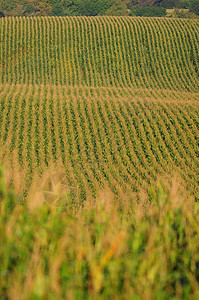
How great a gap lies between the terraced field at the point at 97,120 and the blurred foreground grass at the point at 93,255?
4.25ft

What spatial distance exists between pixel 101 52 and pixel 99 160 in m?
21.1

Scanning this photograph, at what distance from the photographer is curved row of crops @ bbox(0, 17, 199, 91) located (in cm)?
3016

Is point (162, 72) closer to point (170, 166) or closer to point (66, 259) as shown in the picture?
point (170, 166)

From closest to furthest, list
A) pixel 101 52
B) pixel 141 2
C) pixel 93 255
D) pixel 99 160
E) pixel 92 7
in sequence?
1. pixel 93 255
2. pixel 99 160
3. pixel 101 52
4. pixel 92 7
5. pixel 141 2

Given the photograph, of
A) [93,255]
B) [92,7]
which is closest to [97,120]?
[93,255]

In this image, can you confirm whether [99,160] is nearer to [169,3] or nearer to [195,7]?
[195,7]

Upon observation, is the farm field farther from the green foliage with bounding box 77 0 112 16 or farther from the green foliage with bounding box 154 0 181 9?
the green foliage with bounding box 154 0 181 9

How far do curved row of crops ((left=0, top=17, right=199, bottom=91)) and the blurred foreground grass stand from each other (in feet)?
86.9

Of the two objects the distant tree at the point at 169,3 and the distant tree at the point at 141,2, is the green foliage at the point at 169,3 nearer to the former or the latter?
the distant tree at the point at 169,3

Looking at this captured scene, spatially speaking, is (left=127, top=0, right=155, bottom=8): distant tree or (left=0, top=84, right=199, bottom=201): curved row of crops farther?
(left=127, top=0, right=155, bottom=8): distant tree

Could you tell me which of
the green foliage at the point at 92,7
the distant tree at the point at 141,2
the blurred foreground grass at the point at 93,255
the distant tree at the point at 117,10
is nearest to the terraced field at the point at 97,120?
the blurred foreground grass at the point at 93,255

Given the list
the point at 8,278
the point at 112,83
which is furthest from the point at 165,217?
the point at 112,83

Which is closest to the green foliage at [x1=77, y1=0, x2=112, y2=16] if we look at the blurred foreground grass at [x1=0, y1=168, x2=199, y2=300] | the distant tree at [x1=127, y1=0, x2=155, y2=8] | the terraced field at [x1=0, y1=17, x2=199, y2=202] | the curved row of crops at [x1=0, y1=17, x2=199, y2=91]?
the distant tree at [x1=127, y1=0, x2=155, y2=8]

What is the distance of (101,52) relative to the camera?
3291 cm
